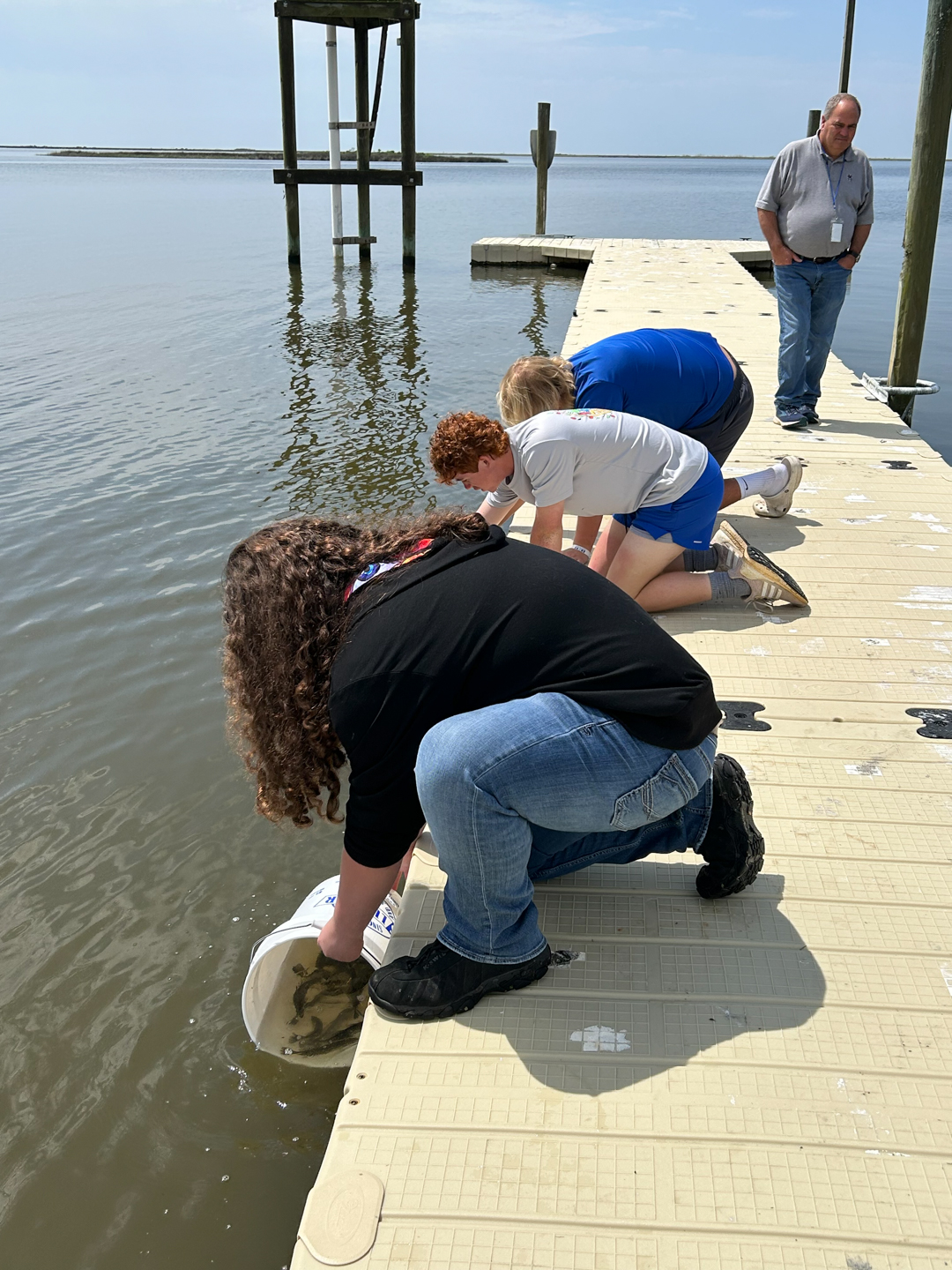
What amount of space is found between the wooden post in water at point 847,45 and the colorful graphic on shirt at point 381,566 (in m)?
14.5

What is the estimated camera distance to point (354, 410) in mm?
8688

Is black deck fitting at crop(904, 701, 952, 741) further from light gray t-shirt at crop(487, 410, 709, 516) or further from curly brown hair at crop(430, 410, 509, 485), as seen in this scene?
curly brown hair at crop(430, 410, 509, 485)

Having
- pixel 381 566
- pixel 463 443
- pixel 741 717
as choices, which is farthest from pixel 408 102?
pixel 381 566

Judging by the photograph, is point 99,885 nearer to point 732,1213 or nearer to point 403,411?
point 732,1213

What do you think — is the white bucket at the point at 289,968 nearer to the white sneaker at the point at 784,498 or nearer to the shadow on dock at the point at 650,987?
the shadow on dock at the point at 650,987

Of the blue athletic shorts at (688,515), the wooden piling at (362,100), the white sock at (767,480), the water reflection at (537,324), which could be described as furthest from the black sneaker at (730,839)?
the wooden piling at (362,100)

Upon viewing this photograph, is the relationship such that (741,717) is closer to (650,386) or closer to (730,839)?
(730,839)

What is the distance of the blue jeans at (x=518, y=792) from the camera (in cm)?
187

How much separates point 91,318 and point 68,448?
205 inches

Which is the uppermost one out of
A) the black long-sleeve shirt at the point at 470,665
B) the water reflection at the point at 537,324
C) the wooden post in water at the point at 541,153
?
the wooden post in water at the point at 541,153

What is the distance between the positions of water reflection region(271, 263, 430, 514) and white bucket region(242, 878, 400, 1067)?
2.04 metres

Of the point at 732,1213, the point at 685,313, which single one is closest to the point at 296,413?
the point at 685,313

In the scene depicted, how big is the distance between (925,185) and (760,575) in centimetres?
364

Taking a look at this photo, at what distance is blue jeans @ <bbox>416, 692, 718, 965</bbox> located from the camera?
1.87m
